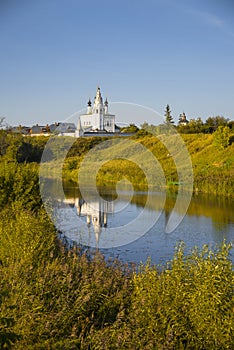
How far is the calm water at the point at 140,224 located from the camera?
13664mm

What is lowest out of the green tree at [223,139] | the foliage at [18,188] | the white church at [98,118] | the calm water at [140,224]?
the calm water at [140,224]

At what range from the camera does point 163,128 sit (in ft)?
213

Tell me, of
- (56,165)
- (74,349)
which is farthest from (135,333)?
(56,165)

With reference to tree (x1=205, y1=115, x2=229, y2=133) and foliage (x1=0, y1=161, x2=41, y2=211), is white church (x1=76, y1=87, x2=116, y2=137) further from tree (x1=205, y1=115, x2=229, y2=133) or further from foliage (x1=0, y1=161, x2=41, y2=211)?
foliage (x1=0, y1=161, x2=41, y2=211)

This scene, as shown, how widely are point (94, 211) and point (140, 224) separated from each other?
368 centimetres

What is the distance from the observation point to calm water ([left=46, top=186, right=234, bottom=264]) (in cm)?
1366

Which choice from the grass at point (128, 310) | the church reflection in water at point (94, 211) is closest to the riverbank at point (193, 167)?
the church reflection in water at point (94, 211)

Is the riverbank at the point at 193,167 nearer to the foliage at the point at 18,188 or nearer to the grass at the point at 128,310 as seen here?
the foliage at the point at 18,188

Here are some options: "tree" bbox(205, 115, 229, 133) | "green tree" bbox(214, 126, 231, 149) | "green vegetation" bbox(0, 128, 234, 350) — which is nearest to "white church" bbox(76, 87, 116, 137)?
"tree" bbox(205, 115, 229, 133)

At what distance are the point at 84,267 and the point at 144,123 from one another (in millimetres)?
69283

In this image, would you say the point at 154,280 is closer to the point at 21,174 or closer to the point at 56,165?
the point at 21,174

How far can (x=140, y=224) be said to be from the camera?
18.2 m

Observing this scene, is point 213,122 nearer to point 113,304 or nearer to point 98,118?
point 98,118

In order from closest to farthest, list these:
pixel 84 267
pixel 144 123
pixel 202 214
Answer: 1. pixel 84 267
2. pixel 202 214
3. pixel 144 123
